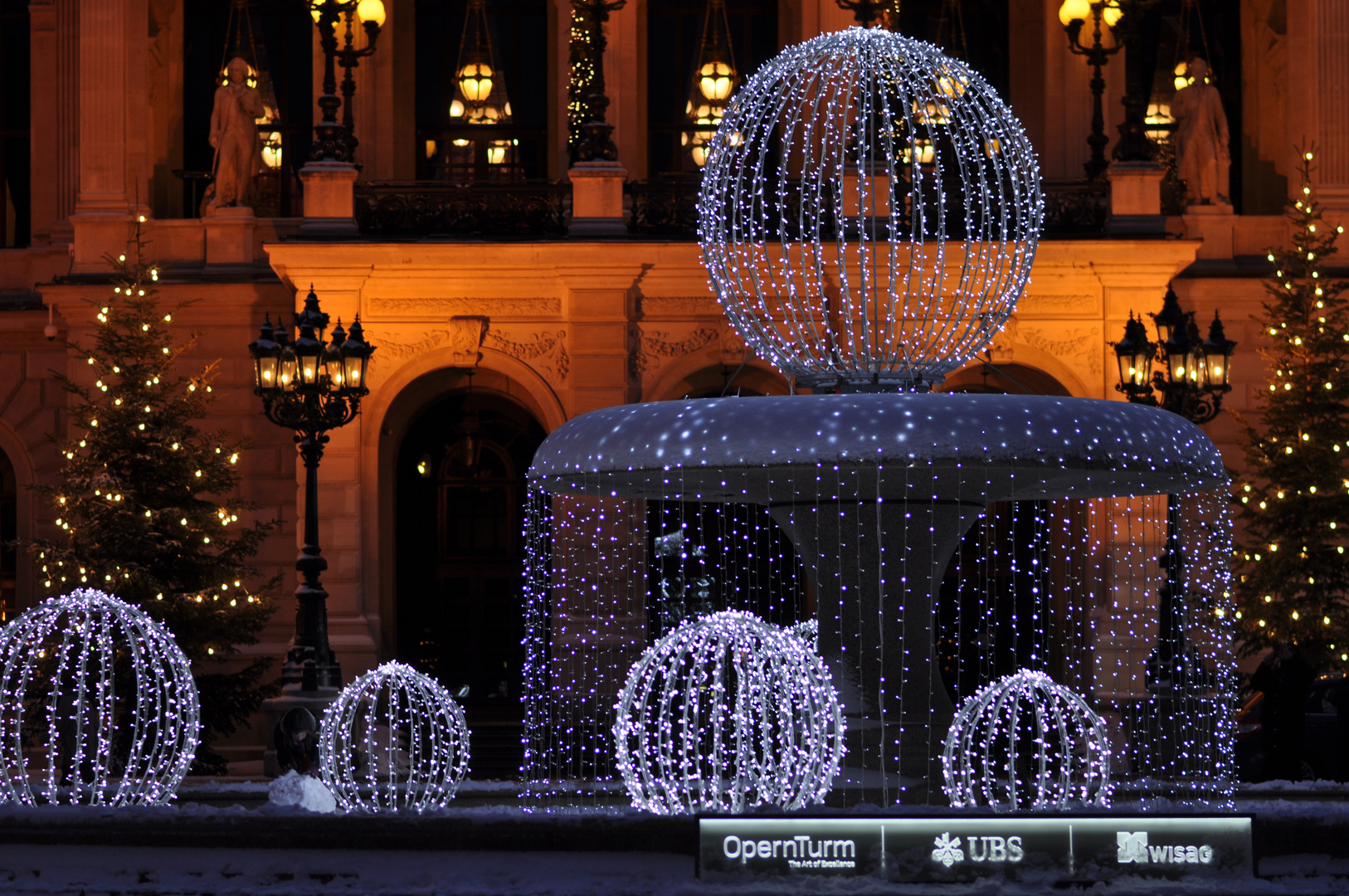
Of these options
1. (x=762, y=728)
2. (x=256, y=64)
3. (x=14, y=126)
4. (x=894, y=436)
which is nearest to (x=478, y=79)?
(x=256, y=64)

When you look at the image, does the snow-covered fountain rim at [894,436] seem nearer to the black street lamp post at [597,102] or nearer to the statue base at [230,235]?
the black street lamp post at [597,102]

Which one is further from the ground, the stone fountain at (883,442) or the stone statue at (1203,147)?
the stone statue at (1203,147)

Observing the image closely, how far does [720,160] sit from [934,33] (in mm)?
18077

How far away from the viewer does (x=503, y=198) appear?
26.0 metres

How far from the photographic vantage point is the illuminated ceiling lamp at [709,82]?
29.8 m

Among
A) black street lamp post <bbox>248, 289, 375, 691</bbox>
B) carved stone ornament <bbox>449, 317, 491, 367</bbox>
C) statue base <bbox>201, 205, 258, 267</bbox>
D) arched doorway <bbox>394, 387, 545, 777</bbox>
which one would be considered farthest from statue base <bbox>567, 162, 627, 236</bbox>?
black street lamp post <bbox>248, 289, 375, 691</bbox>

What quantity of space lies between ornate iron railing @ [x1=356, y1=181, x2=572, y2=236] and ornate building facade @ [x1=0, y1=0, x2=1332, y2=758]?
0.03 metres

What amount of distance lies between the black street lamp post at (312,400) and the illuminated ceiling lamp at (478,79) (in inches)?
427

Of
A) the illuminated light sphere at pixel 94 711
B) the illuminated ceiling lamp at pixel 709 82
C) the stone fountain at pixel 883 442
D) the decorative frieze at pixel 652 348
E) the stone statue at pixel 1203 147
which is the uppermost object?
the illuminated ceiling lamp at pixel 709 82

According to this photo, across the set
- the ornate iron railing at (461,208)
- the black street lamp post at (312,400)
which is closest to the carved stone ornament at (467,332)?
the ornate iron railing at (461,208)

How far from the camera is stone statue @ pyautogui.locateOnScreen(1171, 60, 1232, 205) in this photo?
27.6 m

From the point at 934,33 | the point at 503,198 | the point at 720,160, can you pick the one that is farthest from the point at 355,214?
the point at 720,160

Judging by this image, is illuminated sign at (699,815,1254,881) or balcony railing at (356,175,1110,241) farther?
balcony railing at (356,175,1110,241)

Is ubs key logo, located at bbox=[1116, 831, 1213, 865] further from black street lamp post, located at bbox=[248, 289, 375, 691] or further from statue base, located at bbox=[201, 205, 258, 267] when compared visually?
statue base, located at bbox=[201, 205, 258, 267]
